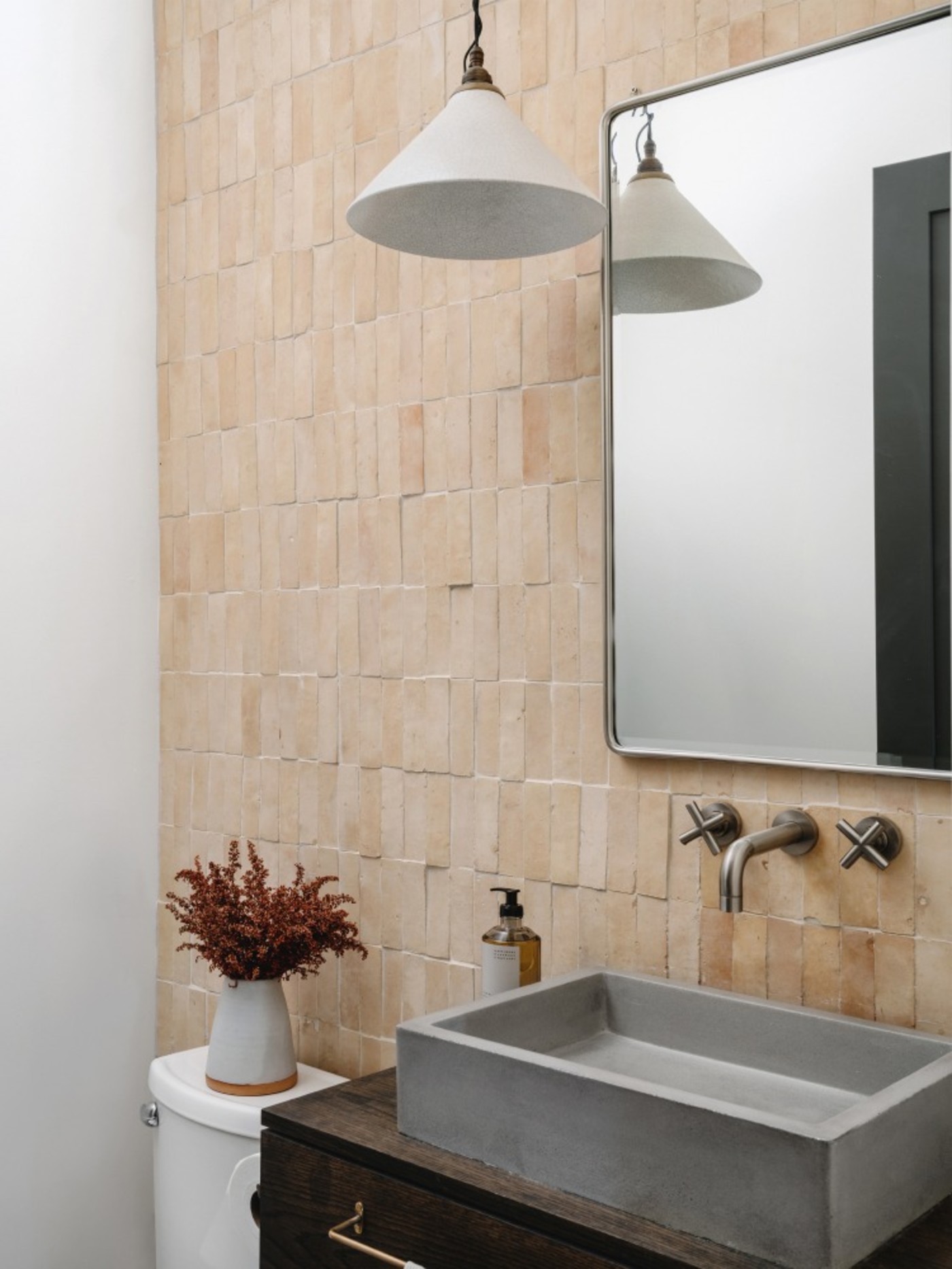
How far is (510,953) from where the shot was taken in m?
1.60

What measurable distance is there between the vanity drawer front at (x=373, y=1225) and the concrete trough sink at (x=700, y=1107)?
0.19ft

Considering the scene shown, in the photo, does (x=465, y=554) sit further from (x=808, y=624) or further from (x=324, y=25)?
(x=324, y=25)

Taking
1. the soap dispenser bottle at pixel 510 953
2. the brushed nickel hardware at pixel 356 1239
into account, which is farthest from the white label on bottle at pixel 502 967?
the brushed nickel hardware at pixel 356 1239

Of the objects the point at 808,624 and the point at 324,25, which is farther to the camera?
the point at 324,25

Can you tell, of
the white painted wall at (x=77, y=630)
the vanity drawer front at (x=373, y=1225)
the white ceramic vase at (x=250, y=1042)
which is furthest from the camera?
the white painted wall at (x=77, y=630)

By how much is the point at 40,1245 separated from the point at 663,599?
1436 millimetres

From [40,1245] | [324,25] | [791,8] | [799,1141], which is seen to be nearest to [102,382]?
[324,25]

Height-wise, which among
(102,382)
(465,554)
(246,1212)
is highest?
(102,382)

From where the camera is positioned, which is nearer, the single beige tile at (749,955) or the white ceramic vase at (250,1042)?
the single beige tile at (749,955)

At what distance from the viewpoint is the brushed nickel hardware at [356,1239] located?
131 centimetres

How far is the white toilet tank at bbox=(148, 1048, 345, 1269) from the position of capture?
1.73 meters

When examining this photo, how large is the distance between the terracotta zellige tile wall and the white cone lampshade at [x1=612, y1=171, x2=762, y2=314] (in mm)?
63

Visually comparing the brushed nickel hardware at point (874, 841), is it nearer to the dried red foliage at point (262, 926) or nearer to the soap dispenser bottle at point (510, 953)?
the soap dispenser bottle at point (510, 953)

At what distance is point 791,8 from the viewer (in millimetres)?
1502
